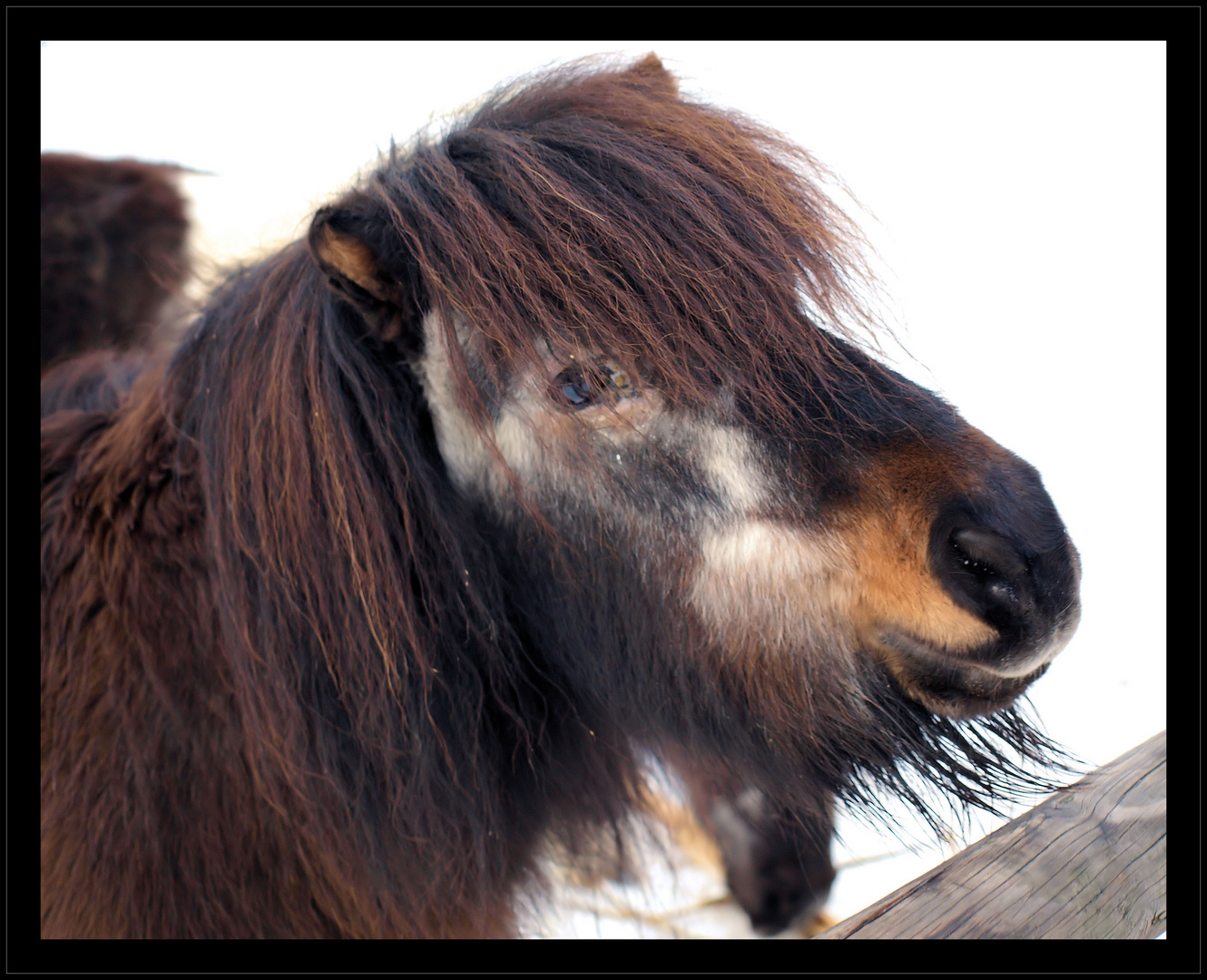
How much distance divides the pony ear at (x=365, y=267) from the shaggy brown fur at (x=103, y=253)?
1577 mm

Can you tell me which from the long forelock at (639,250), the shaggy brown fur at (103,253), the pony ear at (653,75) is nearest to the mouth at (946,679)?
the long forelock at (639,250)

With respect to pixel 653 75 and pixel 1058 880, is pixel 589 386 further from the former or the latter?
pixel 1058 880

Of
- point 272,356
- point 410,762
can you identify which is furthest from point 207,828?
point 272,356

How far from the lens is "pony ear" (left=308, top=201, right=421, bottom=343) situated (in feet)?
2.94

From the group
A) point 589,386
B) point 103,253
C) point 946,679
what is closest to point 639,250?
point 589,386

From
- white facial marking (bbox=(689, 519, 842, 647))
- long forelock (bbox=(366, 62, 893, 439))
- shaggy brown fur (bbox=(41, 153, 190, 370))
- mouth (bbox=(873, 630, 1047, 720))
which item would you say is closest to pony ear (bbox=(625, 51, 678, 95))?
long forelock (bbox=(366, 62, 893, 439))

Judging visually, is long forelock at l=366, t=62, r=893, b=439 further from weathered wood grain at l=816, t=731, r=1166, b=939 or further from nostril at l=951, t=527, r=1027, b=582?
weathered wood grain at l=816, t=731, r=1166, b=939

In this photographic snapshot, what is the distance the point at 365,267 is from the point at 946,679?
881mm

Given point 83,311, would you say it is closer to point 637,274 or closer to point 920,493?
point 637,274

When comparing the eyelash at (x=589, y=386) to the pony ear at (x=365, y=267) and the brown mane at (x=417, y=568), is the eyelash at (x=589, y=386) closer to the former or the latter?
the brown mane at (x=417, y=568)

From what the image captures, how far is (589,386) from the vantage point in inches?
35.2

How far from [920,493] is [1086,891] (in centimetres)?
58

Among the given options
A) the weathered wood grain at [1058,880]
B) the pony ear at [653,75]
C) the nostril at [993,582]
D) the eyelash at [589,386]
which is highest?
the pony ear at [653,75]

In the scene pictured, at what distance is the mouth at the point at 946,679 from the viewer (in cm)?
85
